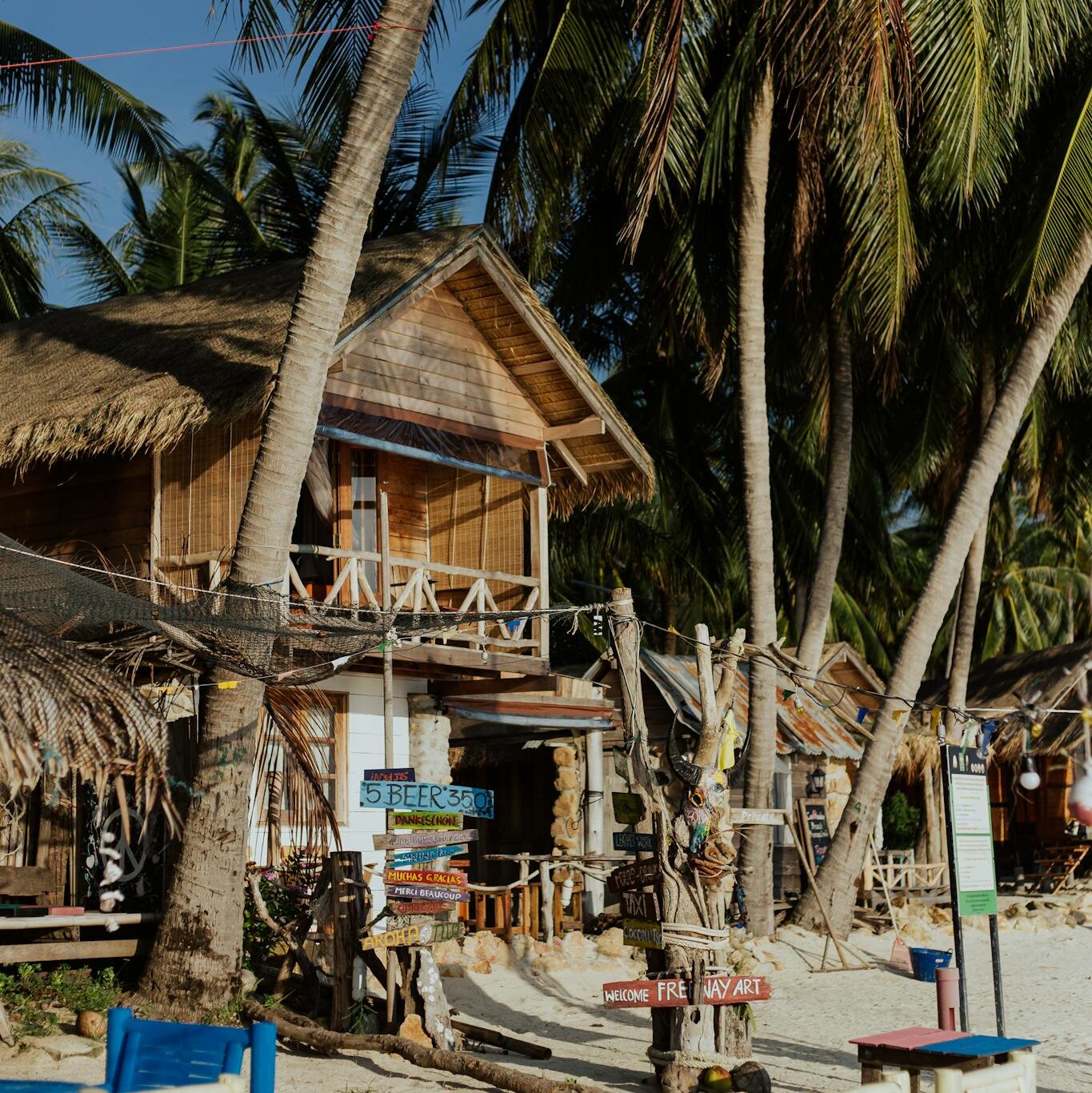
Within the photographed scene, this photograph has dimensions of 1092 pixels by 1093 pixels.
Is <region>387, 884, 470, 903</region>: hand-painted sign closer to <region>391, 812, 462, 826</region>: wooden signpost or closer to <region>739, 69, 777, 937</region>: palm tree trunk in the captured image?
<region>391, 812, 462, 826</region>: wooden signpost

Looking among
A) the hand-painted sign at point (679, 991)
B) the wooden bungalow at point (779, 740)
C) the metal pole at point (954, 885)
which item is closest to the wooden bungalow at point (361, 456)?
the wooden bungalow at point (779, 740)

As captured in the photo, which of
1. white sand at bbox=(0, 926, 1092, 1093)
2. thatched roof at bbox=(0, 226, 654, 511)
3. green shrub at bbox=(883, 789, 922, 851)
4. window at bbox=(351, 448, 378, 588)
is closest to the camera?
white sand at bbox=(0, 926, 1092, 1093)

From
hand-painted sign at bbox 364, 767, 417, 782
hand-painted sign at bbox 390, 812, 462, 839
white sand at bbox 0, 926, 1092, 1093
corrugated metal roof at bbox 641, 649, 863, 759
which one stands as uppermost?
corrugated metal roof at bbox 641, 649, 863, 759

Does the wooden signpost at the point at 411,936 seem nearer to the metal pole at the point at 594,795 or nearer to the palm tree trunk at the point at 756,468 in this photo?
the palm tree trunk at the point at 756,468

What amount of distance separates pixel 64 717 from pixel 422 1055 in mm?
3712

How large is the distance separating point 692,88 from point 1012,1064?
1179 centimetres

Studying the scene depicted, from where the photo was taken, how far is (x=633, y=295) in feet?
71.1

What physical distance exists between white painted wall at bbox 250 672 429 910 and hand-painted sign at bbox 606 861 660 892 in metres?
4.71

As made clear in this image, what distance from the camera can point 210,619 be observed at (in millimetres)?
8758

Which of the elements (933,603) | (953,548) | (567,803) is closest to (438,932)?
(567,803)

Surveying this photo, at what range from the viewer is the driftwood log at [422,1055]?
8531 mm

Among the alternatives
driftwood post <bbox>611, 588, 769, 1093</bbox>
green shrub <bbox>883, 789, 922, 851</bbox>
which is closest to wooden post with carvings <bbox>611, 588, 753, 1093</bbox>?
driftwood post <bbox>611, 588, 769, 1093</bbox>

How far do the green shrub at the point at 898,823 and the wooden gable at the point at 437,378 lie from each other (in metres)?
15.1

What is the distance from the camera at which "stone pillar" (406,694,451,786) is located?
15.2m
